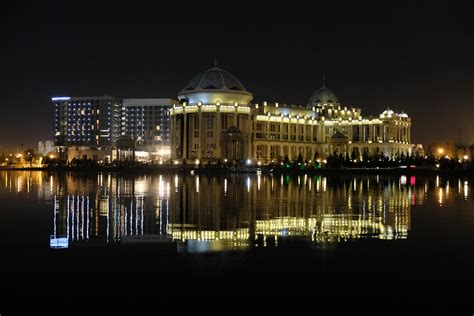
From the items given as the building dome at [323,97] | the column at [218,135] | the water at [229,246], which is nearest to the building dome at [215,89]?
the column at [218,135]

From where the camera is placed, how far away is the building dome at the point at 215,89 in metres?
130

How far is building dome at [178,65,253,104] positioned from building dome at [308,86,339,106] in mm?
39817

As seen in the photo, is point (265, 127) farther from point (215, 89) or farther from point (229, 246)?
point (229, 246)

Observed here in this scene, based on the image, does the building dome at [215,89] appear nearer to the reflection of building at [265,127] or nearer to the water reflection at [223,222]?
the reflection of building at [265,127]

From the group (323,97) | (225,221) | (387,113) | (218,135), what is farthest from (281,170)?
(323,97)

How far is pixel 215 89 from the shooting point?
129375mm

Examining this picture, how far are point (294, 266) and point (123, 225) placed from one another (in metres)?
8.45

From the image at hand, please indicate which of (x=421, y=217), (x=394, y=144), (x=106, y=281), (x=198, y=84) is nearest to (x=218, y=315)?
(x=106, y=281)

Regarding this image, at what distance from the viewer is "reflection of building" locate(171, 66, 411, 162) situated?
417 ft

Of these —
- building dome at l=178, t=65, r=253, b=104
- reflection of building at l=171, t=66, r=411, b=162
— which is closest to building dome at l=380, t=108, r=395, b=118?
reflection of building at l=171, t=66, r=411, b=162

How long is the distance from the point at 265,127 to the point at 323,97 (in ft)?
113

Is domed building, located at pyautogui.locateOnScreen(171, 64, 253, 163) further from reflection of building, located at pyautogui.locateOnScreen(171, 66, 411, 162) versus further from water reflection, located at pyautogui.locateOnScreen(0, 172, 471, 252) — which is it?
water reflection, located at pyautogui.locateOnScreen(0, 172, 471, 252)

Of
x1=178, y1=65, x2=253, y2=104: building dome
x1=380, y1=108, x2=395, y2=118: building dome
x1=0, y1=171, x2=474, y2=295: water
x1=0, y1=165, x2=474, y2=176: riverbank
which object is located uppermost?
x1=178, y1=65, x2=253, y2=104: building dome

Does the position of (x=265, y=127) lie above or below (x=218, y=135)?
above
